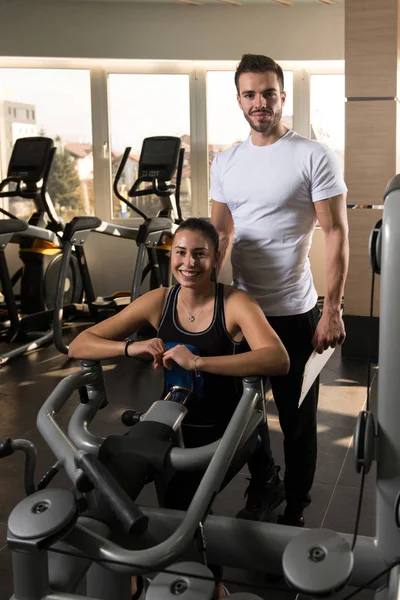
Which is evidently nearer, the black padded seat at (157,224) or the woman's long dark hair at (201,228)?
the woman's long dark hair at (201,228)

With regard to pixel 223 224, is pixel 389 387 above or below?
below

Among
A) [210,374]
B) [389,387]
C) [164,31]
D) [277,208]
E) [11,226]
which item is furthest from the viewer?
[164,31]

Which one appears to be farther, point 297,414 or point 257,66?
point 297,414

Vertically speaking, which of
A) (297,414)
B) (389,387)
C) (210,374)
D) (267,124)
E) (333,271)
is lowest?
(297,414)

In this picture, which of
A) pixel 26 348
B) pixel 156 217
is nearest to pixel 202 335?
pixel 26 348

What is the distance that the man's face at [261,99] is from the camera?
6.44ft

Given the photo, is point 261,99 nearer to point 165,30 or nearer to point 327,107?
point 165,30

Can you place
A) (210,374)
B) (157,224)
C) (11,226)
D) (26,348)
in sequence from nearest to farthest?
1. (210,374)
2. (11,226)
3. (26,348)
4. (157,224)

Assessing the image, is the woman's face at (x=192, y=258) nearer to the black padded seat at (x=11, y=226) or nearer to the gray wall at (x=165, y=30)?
the black padded seat at (x=11, y=226)

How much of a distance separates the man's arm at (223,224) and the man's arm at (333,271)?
324mm

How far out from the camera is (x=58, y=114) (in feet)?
22.7

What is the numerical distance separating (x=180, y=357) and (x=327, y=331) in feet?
1.84

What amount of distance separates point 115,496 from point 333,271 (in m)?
1.12

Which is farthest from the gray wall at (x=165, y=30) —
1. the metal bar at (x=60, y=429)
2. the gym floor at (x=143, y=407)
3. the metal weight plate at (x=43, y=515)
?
the metal weight plate at (x=43, y=515)
